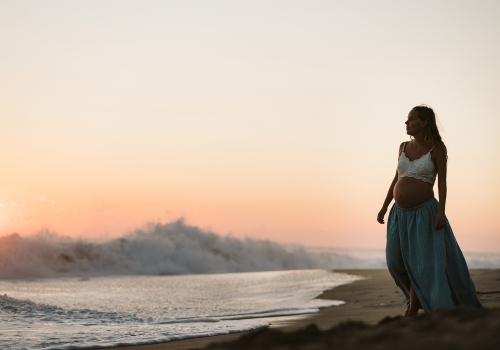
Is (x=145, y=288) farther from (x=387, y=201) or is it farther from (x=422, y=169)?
(x=422, y=169)

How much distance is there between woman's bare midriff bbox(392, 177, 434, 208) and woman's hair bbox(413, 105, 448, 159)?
34cm

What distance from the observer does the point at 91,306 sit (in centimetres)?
875

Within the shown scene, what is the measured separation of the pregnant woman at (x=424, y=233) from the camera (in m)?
4.68

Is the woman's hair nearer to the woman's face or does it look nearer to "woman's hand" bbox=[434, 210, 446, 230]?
the woman's face

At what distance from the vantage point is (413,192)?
4.98 metres

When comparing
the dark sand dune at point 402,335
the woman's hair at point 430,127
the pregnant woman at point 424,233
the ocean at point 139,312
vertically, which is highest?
the woman's hair at point 430,127

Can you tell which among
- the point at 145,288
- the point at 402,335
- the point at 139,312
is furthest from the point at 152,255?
the point at 402,335

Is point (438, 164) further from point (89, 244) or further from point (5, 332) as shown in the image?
point (89, 244)

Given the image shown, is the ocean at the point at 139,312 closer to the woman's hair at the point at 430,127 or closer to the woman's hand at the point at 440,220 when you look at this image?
the woman's hand at the point at 440,220

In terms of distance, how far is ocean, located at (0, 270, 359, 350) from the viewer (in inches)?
227

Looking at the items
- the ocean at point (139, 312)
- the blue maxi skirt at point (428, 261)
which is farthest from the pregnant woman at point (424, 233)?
the ocean at point (139, 312)

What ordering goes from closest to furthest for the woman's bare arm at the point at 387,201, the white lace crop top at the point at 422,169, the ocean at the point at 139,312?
the white lace crop top at the point at 422,169 < the woman's bare arm at the point at 387,201 < the ocean at the point at 139,312

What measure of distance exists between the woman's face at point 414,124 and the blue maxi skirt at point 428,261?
628 millimetres

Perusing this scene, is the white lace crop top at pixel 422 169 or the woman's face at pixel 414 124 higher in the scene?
the woman's face at pixel 414 124
